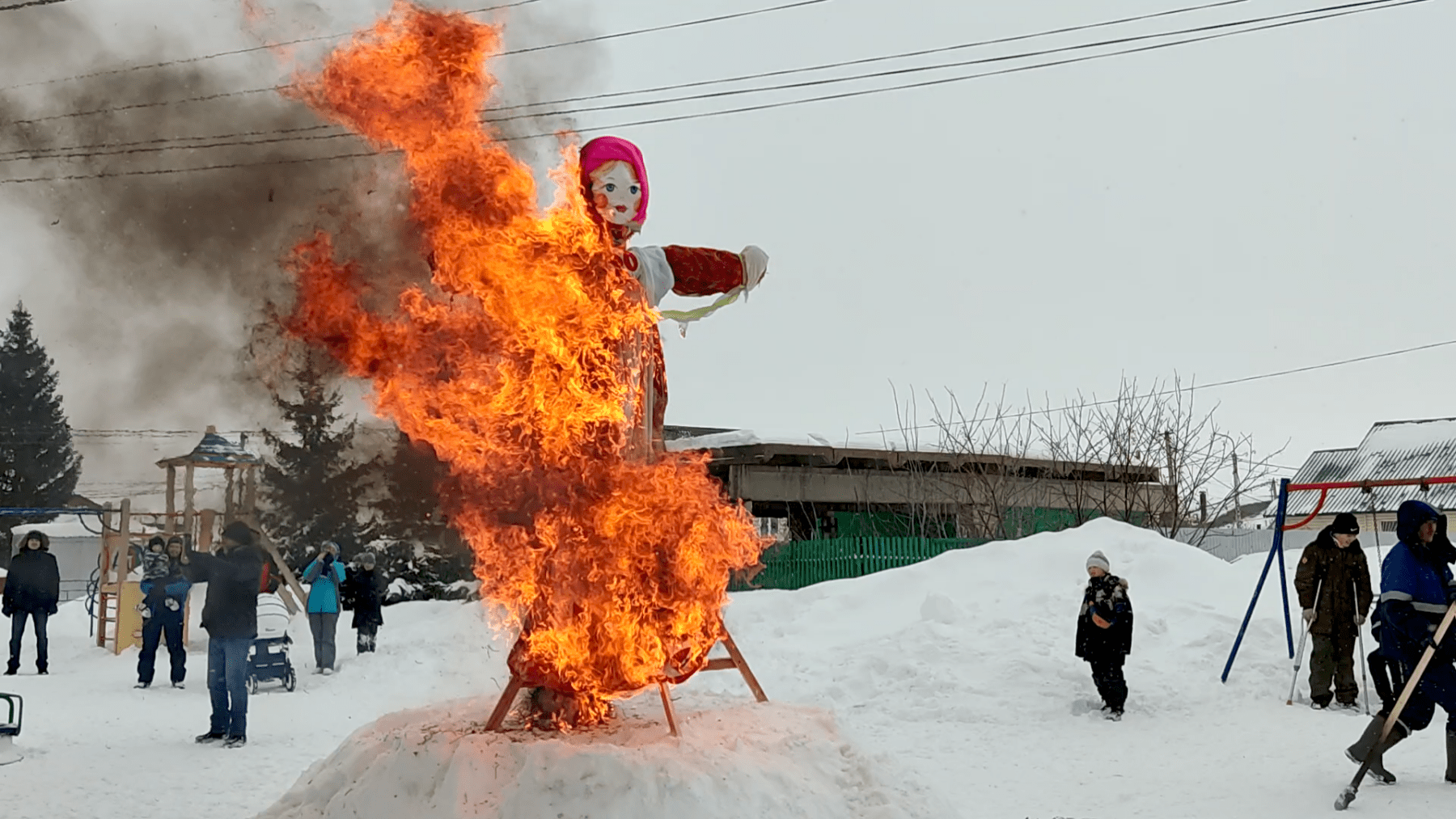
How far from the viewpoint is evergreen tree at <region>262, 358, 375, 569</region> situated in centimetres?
2475

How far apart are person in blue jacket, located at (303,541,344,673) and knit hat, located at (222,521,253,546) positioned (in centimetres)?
501

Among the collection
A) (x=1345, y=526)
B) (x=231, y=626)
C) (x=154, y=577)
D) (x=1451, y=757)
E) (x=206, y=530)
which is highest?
(x=1345, y=526)

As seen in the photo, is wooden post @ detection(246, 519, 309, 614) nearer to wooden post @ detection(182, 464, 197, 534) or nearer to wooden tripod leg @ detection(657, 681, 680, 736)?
wooden post @ detection(182, 464, 197, 534)

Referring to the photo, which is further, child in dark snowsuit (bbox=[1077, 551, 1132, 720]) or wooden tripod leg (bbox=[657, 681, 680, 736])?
child in dark snowsuit (bbox=[1077, 551, 1132, 720])

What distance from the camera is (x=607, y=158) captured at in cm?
654

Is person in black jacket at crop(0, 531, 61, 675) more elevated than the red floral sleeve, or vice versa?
the red floral sleeve

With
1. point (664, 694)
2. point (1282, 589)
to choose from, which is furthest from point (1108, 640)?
point (664, 694)

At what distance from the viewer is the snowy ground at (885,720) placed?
18.9 feet

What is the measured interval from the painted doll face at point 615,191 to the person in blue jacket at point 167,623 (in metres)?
9.90

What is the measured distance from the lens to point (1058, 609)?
544 inches

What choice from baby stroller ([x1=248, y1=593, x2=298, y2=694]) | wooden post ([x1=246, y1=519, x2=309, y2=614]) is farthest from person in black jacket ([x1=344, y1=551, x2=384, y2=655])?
baby stroller ([x1=248, y1=593, x2=298, y2=694])

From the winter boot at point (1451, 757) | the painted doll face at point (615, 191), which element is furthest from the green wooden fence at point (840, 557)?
the painted doll face at point (615, 191)

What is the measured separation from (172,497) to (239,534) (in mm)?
11296

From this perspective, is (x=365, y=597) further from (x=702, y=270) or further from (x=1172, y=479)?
(x=1172, y=479)
